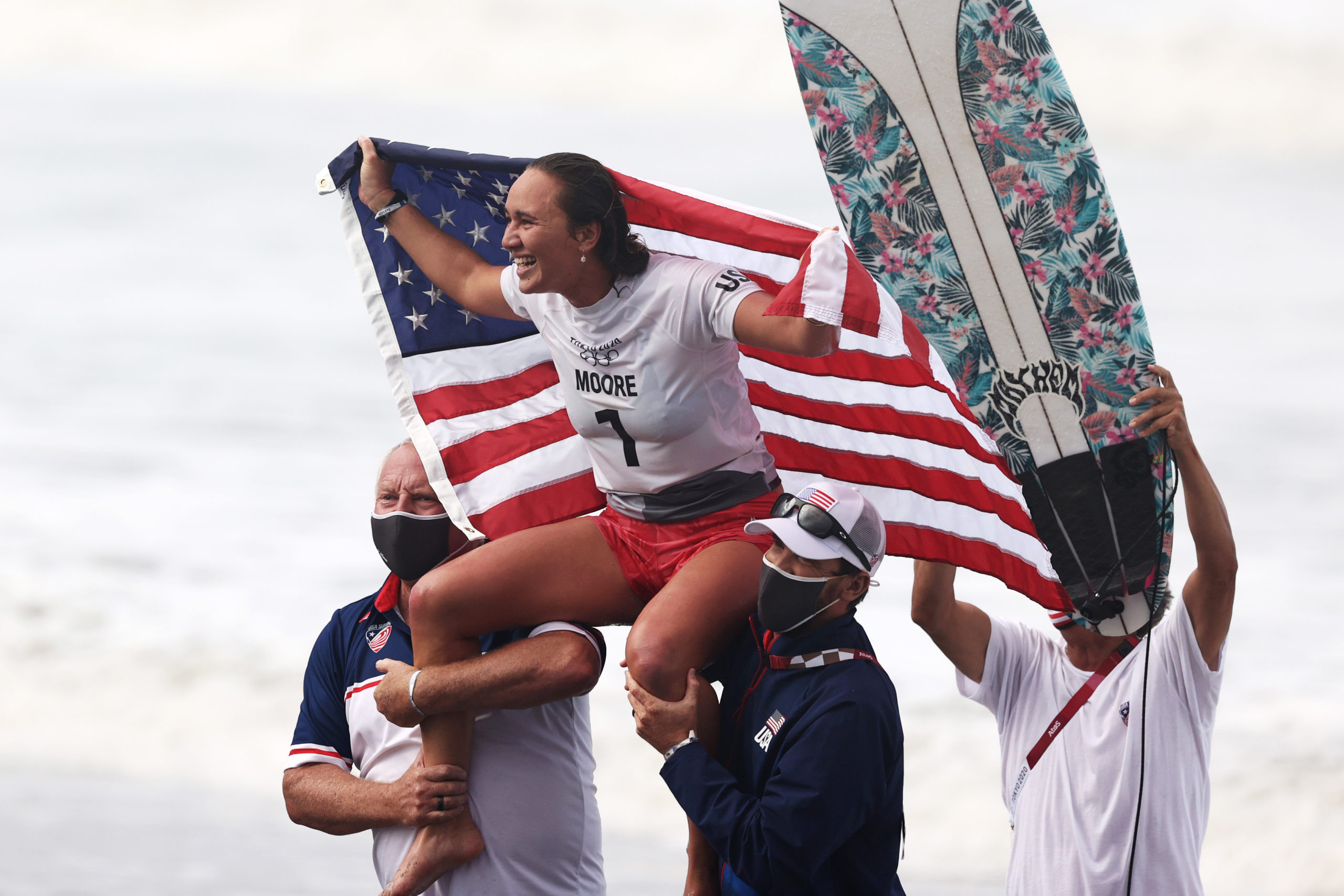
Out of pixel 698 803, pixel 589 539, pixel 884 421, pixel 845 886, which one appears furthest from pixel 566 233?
pixel 845 886

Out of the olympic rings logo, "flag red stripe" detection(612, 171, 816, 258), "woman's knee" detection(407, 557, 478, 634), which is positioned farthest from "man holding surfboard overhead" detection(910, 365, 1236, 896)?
"woman's knee" detection(407, 557, 478, 634)

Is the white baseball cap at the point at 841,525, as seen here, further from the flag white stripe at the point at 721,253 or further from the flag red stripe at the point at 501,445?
the flag red stripe at the point at 501,445

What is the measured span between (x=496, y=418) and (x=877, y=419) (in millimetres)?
860

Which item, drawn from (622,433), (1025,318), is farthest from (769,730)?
(1025,318)

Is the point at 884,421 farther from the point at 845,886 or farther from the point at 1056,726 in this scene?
the point at 845,886

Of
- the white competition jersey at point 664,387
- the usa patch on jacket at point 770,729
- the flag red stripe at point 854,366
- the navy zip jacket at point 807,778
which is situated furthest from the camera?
the flag red stripe at point 854,366

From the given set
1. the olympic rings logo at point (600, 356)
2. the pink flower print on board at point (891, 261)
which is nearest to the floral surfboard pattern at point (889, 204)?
the pink flower print on board at point (891, 261)

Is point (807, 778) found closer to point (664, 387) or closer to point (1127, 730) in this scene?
point (664, 387)

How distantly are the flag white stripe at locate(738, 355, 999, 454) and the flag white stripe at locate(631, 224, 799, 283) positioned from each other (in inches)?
10.3

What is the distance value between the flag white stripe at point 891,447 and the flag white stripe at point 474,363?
0.54 m

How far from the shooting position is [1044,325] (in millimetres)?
3266

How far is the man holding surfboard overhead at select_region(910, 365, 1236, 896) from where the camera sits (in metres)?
2.88

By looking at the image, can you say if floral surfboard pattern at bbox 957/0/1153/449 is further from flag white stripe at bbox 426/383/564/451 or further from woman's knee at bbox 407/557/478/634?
woman's knee at bbox 407/557/478/634

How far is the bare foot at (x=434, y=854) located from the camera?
271cm
